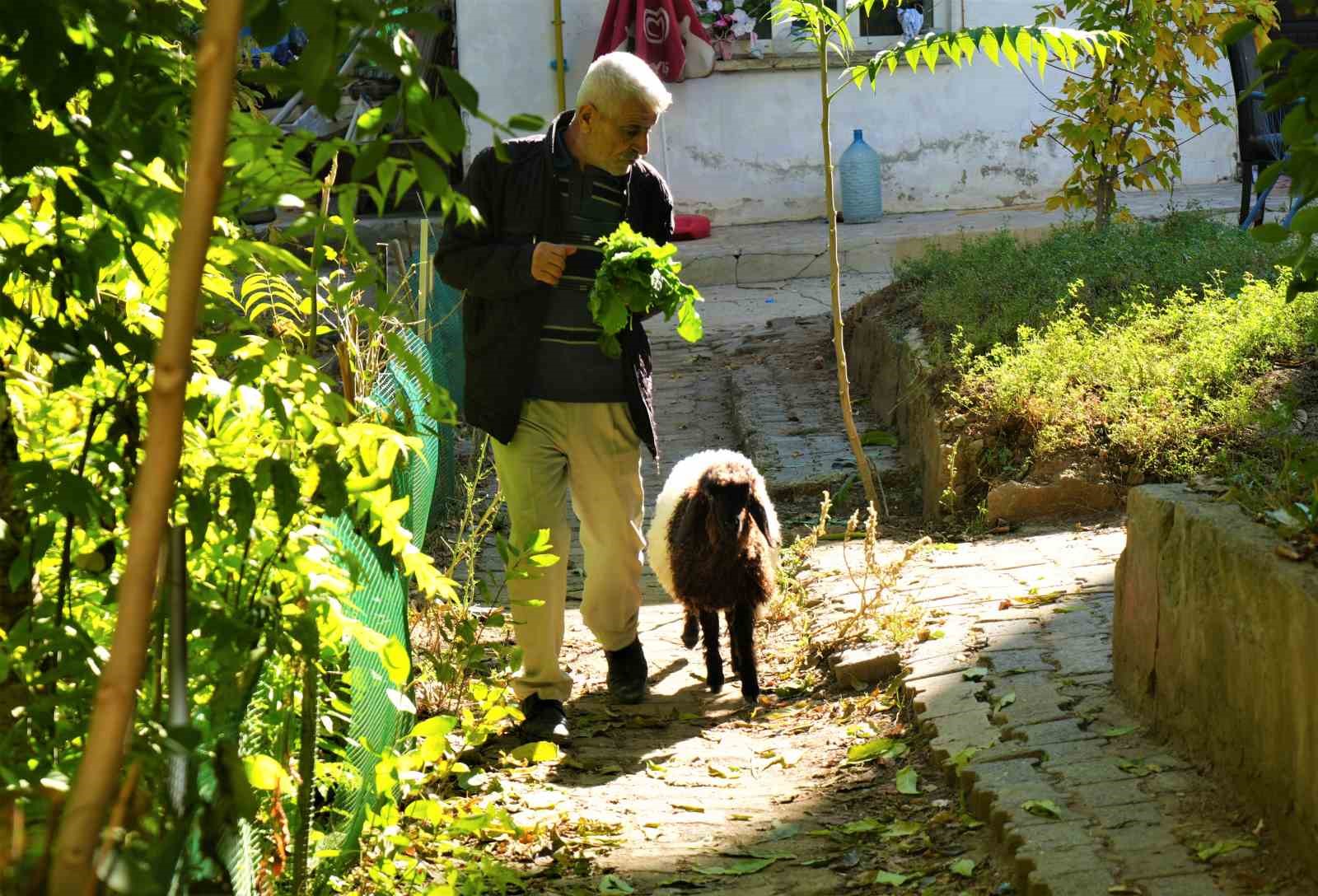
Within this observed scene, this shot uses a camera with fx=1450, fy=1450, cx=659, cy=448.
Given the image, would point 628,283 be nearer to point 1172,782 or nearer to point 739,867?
point 739,867

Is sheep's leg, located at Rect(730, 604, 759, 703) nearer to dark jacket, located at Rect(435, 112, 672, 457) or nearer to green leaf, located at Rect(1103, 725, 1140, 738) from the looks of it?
dark jacket, located at Rect(435, 112, 672, 457)

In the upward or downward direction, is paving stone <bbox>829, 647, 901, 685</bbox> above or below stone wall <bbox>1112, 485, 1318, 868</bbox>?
below

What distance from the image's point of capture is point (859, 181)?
14633 mm

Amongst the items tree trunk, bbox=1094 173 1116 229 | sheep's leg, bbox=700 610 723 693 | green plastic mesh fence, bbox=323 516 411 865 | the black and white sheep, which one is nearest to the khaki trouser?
the black and white sheep

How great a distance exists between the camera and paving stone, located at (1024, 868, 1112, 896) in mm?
3357

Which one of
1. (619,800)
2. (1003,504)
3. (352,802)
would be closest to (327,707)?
(352,802)

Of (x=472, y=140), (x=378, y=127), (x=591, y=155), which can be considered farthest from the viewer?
(x=472, y=140)

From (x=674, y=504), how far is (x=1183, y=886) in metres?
3.17

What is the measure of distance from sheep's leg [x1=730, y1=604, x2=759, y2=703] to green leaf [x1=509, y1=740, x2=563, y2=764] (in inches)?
37.1

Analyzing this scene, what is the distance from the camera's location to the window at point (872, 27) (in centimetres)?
1481

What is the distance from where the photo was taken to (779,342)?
11.4 metres

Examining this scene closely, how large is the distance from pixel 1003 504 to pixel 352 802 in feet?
13.8

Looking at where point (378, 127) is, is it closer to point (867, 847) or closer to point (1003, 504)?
point (867, 847)

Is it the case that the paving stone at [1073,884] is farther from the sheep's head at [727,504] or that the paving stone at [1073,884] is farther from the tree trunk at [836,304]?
the tree trunk at [836,304]
